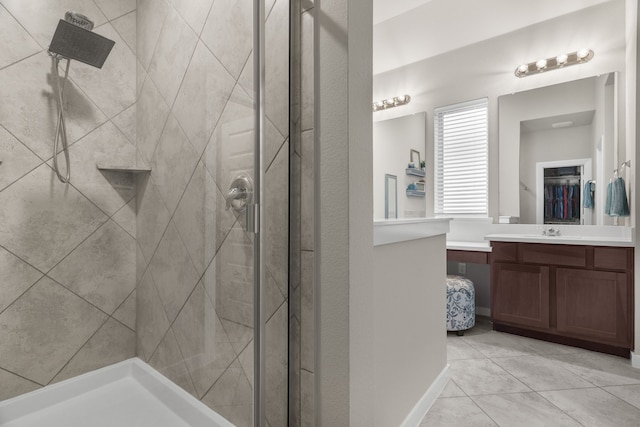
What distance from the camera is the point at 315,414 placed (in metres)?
1.03

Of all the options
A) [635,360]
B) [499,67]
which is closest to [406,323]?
[635,360]

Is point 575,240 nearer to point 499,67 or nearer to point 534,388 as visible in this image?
point 534,388

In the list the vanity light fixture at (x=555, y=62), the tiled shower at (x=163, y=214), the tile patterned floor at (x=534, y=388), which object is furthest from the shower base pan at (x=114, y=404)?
the vanity light fixture at (x=555, y=62)

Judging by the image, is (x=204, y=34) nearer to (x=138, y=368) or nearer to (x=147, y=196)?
(x=147, y=196)

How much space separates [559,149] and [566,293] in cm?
132

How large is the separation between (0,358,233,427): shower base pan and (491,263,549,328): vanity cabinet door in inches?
105

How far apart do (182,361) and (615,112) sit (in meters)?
3.61

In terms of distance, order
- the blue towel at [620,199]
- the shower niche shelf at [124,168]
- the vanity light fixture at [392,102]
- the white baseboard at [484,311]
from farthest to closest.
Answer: the vanity light fixture at [392,102], the white baseboard at [484,311], the blue towel at [620,199], the shower niche shelf at [124,168]

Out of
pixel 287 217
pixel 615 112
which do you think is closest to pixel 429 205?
pixel 615 112

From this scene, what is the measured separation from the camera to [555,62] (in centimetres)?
308

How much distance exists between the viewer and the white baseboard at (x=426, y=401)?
5.05 feet

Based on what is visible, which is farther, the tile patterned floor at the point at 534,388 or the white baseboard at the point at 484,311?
the white baseboard at the point at 484,311

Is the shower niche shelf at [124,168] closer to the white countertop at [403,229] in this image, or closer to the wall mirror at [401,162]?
the white countertop at [403,229]

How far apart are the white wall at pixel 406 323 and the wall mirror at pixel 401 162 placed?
2.07m
